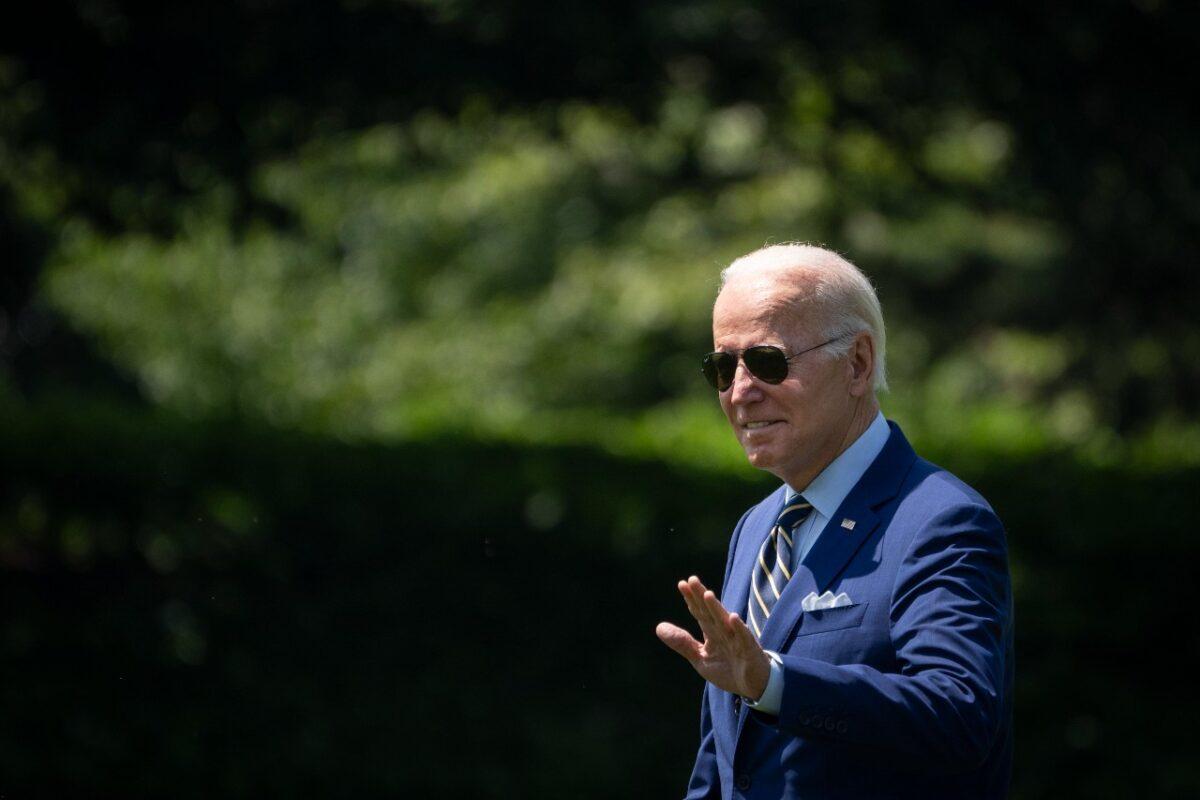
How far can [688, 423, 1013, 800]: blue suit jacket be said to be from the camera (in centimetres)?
242

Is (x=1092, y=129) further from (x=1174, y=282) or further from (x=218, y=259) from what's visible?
(x=218, y=259)

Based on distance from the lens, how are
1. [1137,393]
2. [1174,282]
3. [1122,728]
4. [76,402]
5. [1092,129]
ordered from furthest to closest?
[1137,393] < [1174,282] < [76,402] < [1092,129] < [1122,728]

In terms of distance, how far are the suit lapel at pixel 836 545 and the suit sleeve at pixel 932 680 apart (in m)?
→ 0.16

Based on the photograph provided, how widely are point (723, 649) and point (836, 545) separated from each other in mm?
425

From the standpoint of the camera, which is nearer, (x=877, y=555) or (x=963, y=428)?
(x=877, y=555)

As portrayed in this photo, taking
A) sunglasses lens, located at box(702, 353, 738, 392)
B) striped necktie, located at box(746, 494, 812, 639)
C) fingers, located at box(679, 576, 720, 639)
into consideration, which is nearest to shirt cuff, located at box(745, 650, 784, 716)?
fingers, located at box(679, 576, 720, 639)

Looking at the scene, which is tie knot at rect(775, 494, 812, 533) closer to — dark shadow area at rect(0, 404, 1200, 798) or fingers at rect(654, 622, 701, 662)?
fingers at rect(654, 622, 701, 662)

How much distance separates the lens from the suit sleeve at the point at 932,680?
2.41 meters

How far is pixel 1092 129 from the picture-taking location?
29.9 ft

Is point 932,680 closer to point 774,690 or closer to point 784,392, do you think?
point 774,690

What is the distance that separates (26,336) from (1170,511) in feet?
54.1

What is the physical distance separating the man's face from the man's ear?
15 mm

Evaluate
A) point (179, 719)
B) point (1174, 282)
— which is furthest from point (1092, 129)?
point (1174, 282)

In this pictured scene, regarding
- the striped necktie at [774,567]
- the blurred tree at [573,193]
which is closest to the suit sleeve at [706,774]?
the striped necktie at [774,567]
